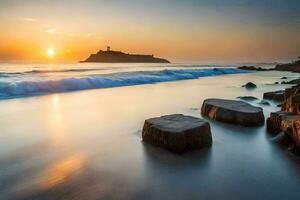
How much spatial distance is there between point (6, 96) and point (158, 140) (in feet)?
26.3

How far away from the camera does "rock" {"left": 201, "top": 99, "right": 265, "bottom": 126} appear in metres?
5.18

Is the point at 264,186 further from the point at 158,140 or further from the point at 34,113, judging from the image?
the point at 34,113

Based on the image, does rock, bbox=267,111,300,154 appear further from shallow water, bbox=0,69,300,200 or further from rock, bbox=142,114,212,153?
rock, bbox=142,114,212,153

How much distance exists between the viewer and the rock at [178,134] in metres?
3.67

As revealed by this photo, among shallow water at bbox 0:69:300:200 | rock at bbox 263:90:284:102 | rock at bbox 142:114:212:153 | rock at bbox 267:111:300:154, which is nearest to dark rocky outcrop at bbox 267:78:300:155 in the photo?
rock at bbox 267:111:300:154

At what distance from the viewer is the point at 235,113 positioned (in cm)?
527

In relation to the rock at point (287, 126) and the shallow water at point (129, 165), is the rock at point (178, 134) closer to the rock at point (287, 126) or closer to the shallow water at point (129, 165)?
the shallow water at point (129, 165)

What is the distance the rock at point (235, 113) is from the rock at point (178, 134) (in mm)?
1410

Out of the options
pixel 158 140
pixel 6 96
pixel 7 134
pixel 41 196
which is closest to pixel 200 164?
pixel 158 140

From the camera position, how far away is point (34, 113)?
6.75 meters

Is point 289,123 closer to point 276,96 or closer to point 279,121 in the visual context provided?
point 279,121

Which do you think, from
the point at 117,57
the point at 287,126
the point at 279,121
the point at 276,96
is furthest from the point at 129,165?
the point at 117,57

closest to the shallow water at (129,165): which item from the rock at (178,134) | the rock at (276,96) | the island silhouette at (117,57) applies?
the rock at (178,134)

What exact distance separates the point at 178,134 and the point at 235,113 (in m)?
2.07
